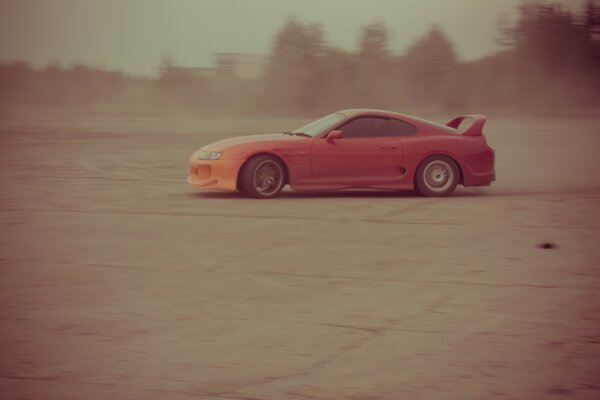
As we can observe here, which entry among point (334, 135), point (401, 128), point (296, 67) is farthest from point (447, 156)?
point (296, 67)

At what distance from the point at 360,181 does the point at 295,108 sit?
143 feet

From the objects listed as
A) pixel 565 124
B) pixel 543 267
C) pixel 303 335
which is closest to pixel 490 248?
pixel 543 267

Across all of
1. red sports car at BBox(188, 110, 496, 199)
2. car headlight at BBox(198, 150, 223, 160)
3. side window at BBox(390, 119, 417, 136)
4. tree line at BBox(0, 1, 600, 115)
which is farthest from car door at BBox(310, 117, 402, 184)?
tree line at BBox(0, 1, 600, 115)

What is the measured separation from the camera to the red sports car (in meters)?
13.4

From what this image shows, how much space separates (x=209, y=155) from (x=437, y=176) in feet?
10.8

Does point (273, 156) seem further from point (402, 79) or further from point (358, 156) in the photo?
point (402, 79)

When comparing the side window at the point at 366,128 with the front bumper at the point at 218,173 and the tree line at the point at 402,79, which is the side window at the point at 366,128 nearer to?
the front bumper at the point at 218,173

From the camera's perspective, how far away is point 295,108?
5688 centimetres

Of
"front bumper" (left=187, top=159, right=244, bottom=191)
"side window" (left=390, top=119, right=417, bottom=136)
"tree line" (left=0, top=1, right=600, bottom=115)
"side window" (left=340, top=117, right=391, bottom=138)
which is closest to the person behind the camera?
"front bumper" (left=187, top=159, right=244, bottom=191)

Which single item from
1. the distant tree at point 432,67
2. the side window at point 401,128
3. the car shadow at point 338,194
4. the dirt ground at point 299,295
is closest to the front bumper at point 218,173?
the dirt ground at point 299,295

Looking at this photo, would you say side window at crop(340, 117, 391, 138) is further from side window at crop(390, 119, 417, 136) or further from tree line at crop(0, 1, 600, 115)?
tree line at crop(0, 1, 600, 115)

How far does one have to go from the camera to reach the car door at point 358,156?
1353 centimetres

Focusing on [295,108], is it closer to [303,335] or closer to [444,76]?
[444,76]

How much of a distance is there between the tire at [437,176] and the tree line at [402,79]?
39227 millimetres
